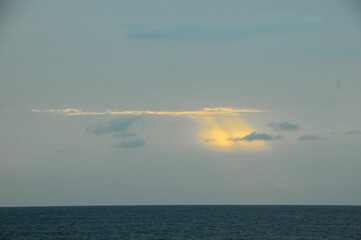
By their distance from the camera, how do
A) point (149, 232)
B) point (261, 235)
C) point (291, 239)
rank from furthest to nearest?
1. point (149, 232)
2. point (261, 235)
3. point (291, 239)

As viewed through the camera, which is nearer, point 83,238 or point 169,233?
point 83,238

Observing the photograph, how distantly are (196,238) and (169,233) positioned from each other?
30.0 feet

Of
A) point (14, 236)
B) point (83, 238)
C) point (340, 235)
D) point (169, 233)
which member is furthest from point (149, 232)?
point (340, 235)

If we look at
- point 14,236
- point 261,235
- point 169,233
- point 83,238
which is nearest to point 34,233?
point 14,236

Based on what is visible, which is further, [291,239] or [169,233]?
[169,233]

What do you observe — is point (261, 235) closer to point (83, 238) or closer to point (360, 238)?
point (360, 238)

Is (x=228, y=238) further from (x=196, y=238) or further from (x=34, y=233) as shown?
(x=34, y=233)

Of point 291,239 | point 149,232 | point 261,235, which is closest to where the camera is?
point 291,239

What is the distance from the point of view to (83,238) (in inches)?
3275

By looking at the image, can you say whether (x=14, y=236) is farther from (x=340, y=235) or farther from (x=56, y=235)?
(x=340, y=235)

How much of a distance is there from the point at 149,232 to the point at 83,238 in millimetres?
11723

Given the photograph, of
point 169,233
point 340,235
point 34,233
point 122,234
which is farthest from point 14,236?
point 340,235

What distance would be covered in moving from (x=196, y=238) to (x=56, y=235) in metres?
18.8

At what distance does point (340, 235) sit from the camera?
86875 millimetres
